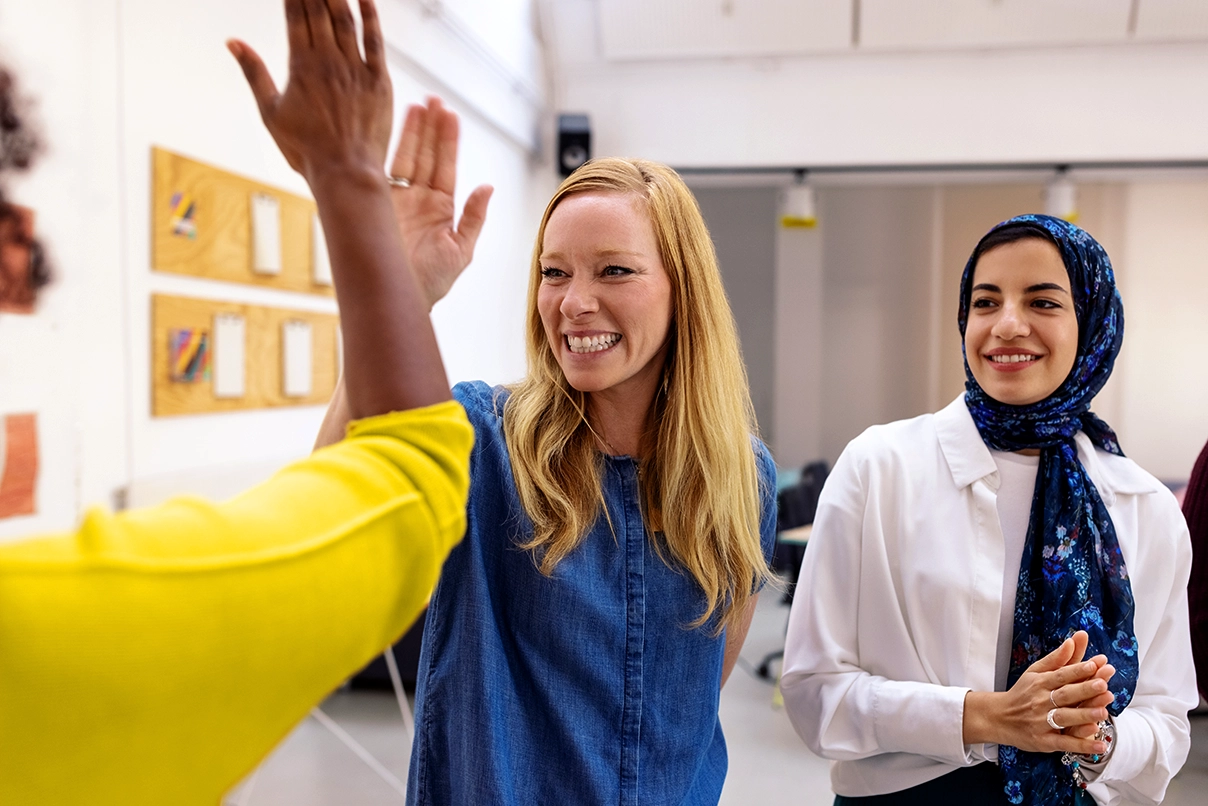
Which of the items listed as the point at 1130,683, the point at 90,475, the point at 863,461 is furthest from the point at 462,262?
the point at 90,475

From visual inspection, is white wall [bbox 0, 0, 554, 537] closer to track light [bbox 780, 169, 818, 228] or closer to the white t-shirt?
the white t-shirt

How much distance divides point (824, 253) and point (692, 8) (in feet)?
6.84

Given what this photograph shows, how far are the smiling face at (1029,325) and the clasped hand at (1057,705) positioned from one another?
44cm

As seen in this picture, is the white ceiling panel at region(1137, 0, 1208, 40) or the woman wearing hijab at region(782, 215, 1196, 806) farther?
the white ceiling panel at region(1137, 0, 1208, 40)

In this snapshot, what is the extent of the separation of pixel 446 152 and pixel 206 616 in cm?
48

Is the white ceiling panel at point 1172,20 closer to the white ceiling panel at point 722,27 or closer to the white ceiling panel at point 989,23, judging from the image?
the white ceiling panel at point 989,23

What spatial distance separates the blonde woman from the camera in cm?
124

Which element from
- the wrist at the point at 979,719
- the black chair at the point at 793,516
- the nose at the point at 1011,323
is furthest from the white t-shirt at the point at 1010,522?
the black chair at the point at 793,516

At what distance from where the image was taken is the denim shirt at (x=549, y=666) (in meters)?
1.22

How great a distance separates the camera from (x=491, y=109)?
5289 mm

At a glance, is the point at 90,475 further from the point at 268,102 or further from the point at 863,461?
the point at 268,102

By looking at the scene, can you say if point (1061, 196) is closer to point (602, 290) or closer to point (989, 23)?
point (989, 23)

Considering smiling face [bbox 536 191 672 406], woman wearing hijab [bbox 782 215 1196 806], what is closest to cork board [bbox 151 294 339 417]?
smiling face [bbox 536 191 672 406]

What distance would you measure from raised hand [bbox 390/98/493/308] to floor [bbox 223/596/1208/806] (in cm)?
307
